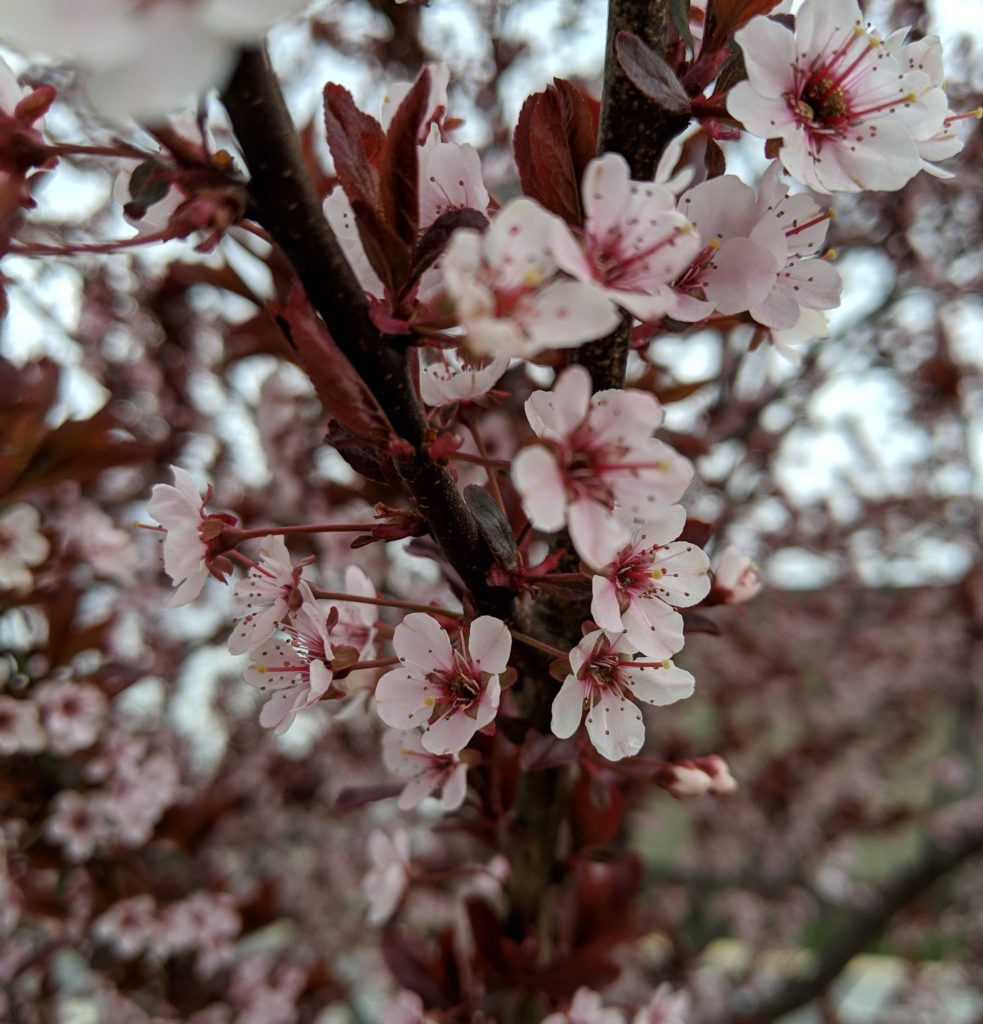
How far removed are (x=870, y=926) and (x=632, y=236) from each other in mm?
2634

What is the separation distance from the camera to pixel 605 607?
0.48m

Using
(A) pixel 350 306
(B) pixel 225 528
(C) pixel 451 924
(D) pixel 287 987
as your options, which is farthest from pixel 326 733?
(A) pixel 350 306

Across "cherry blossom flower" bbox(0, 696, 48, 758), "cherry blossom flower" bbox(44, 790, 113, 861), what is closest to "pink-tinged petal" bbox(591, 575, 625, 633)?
"cherry blossom flower" bbox(0, 696, 48, 758)

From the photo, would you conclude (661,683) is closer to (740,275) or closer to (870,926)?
(740,275)

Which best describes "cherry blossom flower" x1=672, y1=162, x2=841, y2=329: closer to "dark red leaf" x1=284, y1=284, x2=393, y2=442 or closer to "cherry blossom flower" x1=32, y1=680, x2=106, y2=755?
"dark red leaf" x1=284, y1=284, x2=393, y2=442

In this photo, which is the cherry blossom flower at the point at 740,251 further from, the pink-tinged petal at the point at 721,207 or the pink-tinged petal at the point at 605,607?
the pink-tinged petal at the point at 605,607

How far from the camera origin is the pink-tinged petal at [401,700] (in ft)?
1.81

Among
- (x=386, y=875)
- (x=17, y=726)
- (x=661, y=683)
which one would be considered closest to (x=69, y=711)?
(x=17, y=726)

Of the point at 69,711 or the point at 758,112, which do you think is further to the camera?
the point at 69,711

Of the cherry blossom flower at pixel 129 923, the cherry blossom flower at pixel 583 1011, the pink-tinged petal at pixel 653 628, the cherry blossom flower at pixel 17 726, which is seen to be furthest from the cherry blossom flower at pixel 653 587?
the cherry blossom flower at pixel 129 923

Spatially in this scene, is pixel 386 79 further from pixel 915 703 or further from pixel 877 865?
pixel 877 865

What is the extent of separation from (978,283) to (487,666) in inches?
109

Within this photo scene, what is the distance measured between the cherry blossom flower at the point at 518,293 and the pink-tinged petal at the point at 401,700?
0.89 ft

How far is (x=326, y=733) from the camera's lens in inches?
119
